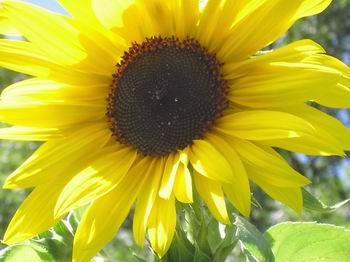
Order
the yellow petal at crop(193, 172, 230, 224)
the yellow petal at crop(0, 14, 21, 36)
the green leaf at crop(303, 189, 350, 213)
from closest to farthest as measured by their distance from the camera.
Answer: the yellow petal at crop(193, 172, 230, 224)
the green leaf at crop(303, 189, 350, 213)
the yellow petal at crop(0, 14, 21, 36)

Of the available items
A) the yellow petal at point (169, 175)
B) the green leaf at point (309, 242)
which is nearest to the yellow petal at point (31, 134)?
the yellow petal at point (169, 175)

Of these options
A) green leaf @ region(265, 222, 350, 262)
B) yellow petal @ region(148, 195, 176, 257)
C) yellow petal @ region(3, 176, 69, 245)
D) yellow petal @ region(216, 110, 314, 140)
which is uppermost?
yellow petal @ region(3, 176, 69, 245)

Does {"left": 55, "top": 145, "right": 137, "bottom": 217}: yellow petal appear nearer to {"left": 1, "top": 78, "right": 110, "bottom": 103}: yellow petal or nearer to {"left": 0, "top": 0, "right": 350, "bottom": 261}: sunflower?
{"left": 0, "top": 0, "right": 350, "bottom": 261}: sunflower

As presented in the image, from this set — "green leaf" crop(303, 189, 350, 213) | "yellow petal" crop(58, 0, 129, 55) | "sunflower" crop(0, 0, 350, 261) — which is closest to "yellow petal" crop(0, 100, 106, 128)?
"sunflower" crop(0, 0, 350, 261)

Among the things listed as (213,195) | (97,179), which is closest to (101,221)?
(97,179)

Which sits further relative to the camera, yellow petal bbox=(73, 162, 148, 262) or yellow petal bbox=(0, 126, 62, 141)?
yellow petal bbox=(0, 126, 62, 141)

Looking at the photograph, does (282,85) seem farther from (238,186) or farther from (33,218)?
(33,218)

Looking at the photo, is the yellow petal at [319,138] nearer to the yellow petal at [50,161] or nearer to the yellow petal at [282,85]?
the yellow petal at [282,85]
